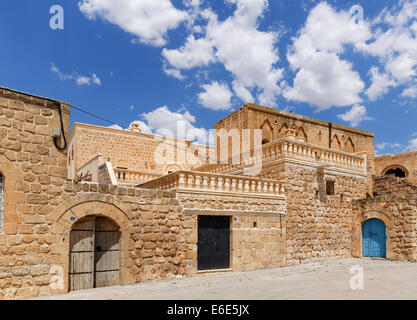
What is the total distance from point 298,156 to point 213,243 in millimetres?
5041

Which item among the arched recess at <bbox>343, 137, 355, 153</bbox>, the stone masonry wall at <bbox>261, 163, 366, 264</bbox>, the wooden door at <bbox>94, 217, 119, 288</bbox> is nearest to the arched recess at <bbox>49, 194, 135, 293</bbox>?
the wooden door at <bbox>94, 217, 119, 288</bbox>

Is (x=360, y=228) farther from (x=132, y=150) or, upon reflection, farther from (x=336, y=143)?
(x=132, y=150)

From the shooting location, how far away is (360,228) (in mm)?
14945

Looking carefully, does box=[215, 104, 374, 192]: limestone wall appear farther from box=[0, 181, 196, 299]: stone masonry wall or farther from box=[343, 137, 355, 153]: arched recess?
box=[0, 181, 196, 299]: stone masonry wall

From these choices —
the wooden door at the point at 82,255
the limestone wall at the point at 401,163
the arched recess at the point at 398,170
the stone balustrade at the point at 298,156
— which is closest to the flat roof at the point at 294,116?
the limestone wall at the point at 401,163

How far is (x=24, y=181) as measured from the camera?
7.54 meters

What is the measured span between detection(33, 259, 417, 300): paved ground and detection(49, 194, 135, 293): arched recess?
54cm

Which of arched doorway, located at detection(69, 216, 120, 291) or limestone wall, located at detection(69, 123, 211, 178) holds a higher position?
limestone wall, located at detection(69, 123, 211, 178)

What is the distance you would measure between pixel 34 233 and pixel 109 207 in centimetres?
184

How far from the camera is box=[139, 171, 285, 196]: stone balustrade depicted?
10487 mm
